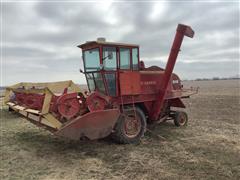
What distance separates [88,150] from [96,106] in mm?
1144

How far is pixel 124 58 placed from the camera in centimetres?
777

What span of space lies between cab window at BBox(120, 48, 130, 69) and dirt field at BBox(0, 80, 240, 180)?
2.19 metres

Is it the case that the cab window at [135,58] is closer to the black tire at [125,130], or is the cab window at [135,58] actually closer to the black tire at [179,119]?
the black tire at [125,130]

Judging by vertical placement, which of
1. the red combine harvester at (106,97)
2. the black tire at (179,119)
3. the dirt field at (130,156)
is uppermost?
the red combine harvester at (106,97)

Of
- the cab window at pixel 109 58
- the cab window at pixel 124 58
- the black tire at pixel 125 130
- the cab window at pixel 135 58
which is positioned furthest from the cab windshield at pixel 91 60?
the black tire at pixel 125 130

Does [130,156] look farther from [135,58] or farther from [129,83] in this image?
[135,58]

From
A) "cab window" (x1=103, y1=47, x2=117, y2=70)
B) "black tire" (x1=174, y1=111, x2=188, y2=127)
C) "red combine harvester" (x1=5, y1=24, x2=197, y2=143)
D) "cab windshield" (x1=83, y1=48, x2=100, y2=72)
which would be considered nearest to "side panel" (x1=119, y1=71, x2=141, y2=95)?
"red combine harvester" (x1=5, y1=24, x2=197, y2=143)

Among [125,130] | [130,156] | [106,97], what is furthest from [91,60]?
[130,156]

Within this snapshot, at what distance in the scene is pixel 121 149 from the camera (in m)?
7.00

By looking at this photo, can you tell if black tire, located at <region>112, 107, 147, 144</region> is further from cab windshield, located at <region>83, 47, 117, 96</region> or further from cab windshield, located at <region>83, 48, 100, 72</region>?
cab windshield, located at <region>83, 48, 100, 72</region>

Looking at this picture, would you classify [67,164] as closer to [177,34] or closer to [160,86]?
[160,86]

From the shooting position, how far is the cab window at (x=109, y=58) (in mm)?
7375

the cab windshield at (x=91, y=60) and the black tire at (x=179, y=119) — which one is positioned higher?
the cab windshield at (x=91, y=60)

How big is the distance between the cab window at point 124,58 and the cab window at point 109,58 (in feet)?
0.79
